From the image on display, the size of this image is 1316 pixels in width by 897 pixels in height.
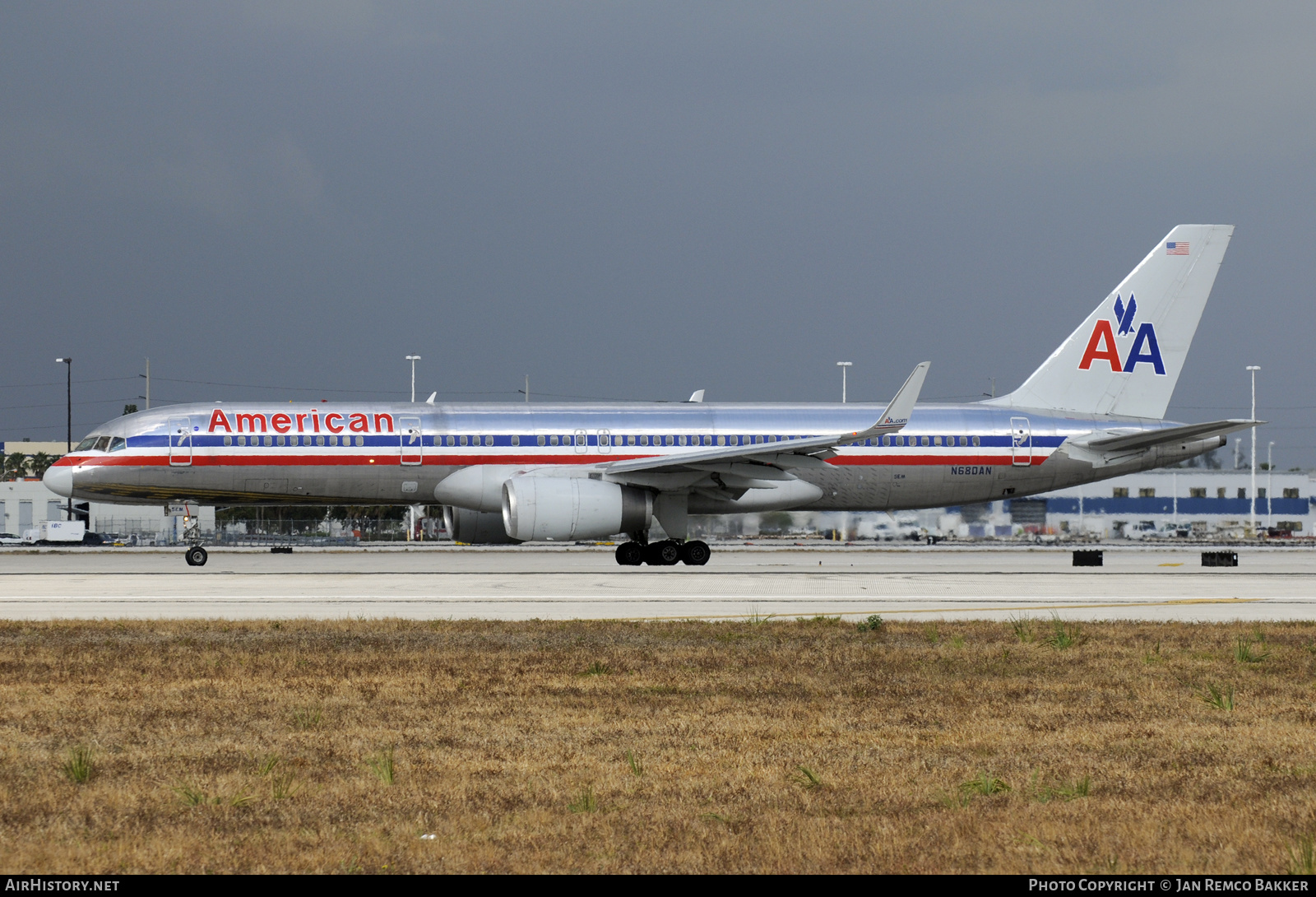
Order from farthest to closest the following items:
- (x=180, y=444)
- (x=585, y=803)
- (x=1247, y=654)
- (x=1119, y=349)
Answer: (x=1119, y=349)
(x=180, y=444)
(x=1247, y=654)
(x=585, y=803)

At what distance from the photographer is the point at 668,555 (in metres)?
33.5

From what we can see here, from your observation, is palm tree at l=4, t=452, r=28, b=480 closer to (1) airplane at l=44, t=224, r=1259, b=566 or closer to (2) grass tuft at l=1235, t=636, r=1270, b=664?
(1) airplane at l=44, t=224, r=1259, b=566

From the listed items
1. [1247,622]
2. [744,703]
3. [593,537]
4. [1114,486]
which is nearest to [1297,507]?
[1114,486]

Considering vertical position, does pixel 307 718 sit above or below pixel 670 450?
below

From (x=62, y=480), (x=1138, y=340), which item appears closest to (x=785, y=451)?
(x=1138, y=340)

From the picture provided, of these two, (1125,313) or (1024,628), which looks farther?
(1125,313)

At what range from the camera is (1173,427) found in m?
34.8

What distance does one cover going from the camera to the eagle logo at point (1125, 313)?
37.2m

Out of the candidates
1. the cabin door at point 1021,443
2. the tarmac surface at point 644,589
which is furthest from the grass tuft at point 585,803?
the cabin door at point 1021,443

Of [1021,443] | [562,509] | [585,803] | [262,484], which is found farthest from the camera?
[1021,443]

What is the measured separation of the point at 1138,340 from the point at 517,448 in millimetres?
17965

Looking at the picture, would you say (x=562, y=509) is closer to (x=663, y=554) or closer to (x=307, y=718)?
(x=663, y=554)
